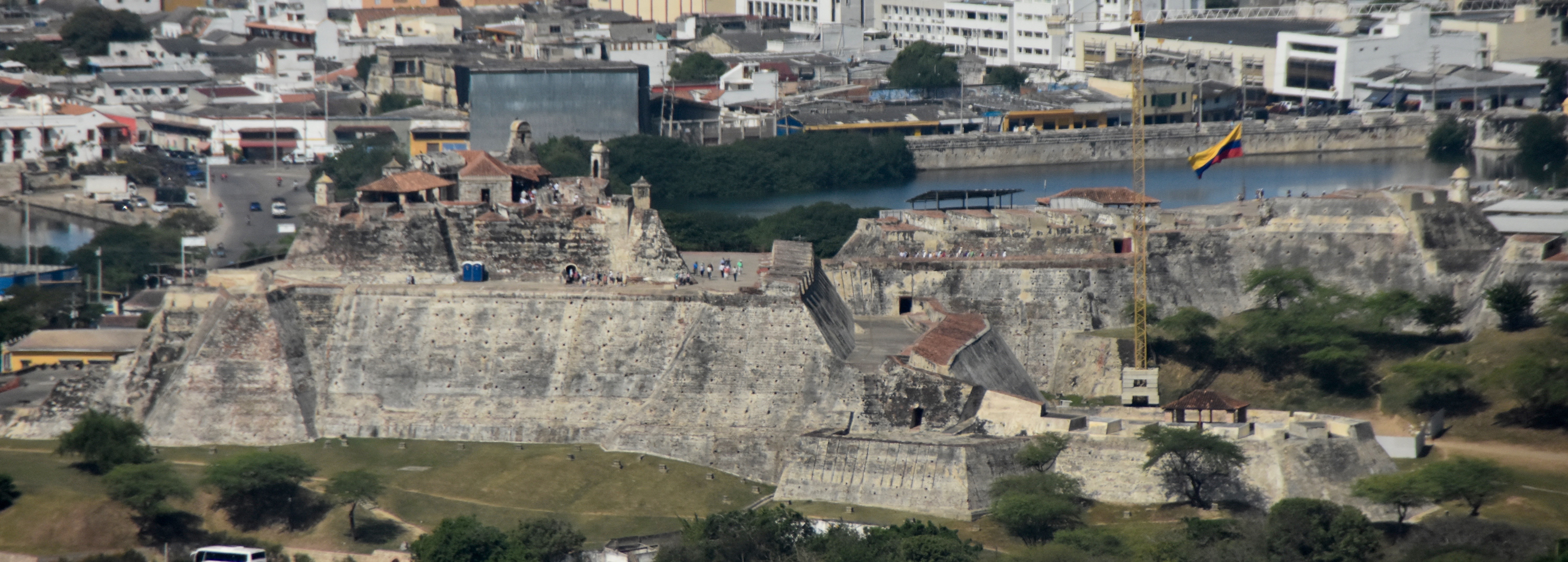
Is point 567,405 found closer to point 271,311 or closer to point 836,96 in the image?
point 271,311

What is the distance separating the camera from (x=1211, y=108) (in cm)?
17475

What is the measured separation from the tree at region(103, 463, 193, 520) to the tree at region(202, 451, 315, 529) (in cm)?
130

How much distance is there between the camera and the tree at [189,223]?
412 ft

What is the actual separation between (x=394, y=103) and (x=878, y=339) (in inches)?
3703

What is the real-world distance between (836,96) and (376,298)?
310 ft

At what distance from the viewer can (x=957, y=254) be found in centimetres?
9375

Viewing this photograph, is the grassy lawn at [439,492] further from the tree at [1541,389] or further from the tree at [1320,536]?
the tree at [1541,389]

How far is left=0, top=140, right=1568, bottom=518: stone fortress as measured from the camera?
72.2 m

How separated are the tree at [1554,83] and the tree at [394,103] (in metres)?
83.7

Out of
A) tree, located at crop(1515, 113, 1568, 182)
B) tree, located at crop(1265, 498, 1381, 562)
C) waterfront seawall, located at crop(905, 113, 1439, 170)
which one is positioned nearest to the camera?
tree, located at crop(1265, 498, 1381, 562)

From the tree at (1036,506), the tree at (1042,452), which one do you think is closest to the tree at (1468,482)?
the tree at (1036,506)

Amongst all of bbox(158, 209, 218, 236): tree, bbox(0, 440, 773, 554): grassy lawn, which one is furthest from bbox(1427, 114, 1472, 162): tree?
A: bbox(0, 440, 773, 554): grassy lawn

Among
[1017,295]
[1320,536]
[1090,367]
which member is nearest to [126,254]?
[1017,295]

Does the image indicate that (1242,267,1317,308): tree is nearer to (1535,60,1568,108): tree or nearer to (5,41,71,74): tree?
(1535,60,1568,108): tree
